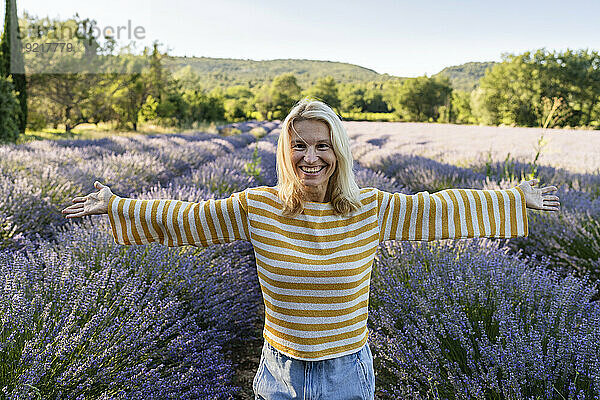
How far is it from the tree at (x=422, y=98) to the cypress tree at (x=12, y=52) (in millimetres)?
57426

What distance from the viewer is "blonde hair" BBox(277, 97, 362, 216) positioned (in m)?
1.15

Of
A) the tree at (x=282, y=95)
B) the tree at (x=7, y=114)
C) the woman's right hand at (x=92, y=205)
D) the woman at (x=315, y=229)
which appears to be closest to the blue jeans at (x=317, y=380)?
the woman at (x=315, y=229)

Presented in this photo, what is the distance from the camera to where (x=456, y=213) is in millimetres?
1272

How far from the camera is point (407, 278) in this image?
2172 mm

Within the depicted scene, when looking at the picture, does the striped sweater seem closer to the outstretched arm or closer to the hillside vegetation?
the outstretched arm

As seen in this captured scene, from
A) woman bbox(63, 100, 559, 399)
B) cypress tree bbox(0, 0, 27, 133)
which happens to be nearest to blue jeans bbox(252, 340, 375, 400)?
woman bbox(63, 100, 559, 399)

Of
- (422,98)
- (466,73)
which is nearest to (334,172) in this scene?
(422,98)

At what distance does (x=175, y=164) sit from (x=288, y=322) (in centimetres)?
586

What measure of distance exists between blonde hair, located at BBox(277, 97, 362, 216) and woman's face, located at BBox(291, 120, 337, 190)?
0.01 m

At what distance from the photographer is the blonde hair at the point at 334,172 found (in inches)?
45.1

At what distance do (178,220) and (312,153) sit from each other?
455 millimetres

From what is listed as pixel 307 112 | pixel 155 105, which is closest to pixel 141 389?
pixel 307 112

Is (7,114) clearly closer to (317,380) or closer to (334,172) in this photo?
(334,172)

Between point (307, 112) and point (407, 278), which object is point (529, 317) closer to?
point (407, 278)
